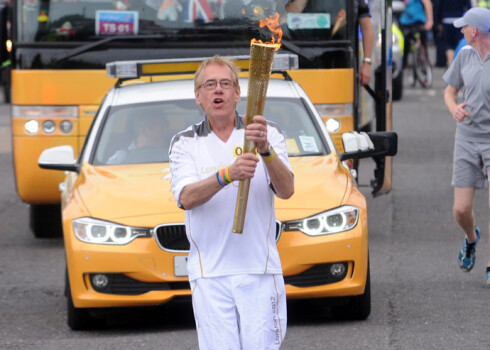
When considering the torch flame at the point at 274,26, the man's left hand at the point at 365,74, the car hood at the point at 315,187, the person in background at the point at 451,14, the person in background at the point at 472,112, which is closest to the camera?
the torch flame at the point at 274,26

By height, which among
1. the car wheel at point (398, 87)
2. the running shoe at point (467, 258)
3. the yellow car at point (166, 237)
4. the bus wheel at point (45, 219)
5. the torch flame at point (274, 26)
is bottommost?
the car wheel at point (398, 87)

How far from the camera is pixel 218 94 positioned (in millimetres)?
5098

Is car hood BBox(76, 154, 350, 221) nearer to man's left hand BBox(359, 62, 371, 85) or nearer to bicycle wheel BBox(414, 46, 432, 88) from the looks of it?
man's left hand BBox(359, 62, 371, 85)

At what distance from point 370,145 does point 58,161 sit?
77.7 inches

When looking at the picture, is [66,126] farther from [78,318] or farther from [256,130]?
[256,130]

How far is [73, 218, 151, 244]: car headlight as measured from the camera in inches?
288

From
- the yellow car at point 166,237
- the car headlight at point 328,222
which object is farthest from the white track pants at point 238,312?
the car headlight at point 328,222

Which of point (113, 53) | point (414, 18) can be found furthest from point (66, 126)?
point (414, 18)

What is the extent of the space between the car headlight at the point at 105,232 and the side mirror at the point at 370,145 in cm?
159

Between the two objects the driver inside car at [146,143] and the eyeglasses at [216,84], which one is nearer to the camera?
the eyeglasses at [216,84]

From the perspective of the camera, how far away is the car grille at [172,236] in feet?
23.8

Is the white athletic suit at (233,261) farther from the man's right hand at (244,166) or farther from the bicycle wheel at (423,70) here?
the bicycle wheel at (423,70)

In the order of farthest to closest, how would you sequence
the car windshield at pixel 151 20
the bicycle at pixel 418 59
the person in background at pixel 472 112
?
the bicycle at pixel 418 59 < the car windshield at pixel 151 20 < the person in background at pixel 472 112

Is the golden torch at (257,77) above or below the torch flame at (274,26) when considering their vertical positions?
below
